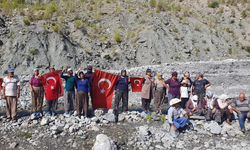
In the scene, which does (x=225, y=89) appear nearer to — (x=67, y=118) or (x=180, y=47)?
(x=180, y=47)

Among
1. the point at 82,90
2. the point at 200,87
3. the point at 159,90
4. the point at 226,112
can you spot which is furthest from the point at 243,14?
the point at 82,90

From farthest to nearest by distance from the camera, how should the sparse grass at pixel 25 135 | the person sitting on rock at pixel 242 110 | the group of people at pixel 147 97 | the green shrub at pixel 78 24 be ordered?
the green shrub at pixel 78 24 < the group of people at pixel 147 97 < the person sitting on rock at pixel 242 110 < the sparse grass at pixel 25 135

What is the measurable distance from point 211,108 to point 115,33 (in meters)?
12.6

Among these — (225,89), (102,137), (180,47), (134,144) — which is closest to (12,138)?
→ (102,137)

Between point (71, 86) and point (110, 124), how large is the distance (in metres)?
1.76

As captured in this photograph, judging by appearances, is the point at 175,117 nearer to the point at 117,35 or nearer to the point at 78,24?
the point at 117,35

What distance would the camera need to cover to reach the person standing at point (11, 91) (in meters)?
6.02

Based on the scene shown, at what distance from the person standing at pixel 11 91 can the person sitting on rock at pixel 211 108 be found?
5966 mm

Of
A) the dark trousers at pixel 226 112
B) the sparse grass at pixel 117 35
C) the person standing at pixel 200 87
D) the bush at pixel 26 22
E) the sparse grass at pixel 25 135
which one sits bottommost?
the sparse grass at pixel 25 135

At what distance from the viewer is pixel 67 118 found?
6254 mm

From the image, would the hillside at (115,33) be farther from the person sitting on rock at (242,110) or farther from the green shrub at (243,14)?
the person sitting on rock at (242,110)

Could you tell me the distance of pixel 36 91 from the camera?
629 centimetres

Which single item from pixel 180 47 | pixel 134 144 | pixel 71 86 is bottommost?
pixel 134 144


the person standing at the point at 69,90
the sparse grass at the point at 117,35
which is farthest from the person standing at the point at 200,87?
the sparse grass at the point at 117,35
